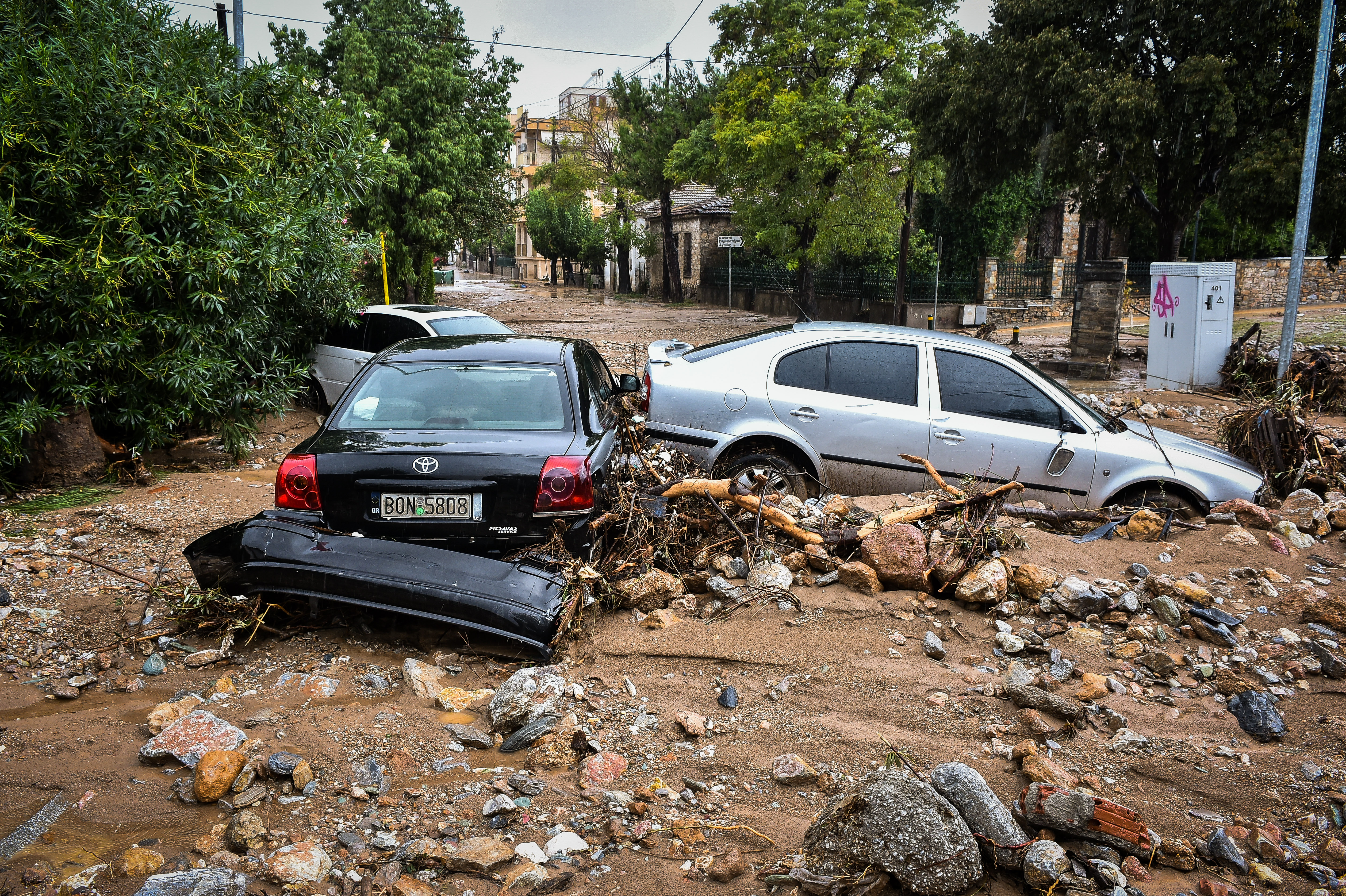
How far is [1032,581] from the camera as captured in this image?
15.0 feet

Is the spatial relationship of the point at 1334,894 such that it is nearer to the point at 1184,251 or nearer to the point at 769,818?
the point at 769,818

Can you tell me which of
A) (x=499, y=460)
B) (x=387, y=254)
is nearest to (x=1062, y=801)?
(x=499, y=460)

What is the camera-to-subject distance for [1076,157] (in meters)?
14.3

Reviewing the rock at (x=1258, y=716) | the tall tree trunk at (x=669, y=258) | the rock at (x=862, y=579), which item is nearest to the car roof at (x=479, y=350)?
the rock at (x=862, y=579)

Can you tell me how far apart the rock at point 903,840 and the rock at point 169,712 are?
2.59 meters

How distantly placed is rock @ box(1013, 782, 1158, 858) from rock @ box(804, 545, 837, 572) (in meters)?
2.12

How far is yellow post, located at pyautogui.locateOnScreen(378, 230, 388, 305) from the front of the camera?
1062cm

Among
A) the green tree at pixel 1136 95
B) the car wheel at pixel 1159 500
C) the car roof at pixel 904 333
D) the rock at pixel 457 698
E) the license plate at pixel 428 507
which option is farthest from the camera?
the green tree at pixel 1136 95

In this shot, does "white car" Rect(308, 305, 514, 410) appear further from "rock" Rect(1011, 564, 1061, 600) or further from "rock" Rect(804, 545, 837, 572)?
"rock" Rect(1011, 564, 1061, 600)

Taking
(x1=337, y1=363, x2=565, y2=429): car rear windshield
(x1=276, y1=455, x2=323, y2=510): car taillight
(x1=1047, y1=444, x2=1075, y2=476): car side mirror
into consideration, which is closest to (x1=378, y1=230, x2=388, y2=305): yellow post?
(x1=337, y1=363, x2=565, y2=429): car rear windshield

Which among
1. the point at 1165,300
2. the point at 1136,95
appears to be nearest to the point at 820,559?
the point at 1165,300

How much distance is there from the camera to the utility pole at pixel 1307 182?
1023 cm

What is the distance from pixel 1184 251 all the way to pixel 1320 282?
4.94 meters

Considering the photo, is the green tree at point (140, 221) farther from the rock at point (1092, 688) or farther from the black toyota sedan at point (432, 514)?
the rock at point (1092, 688)
